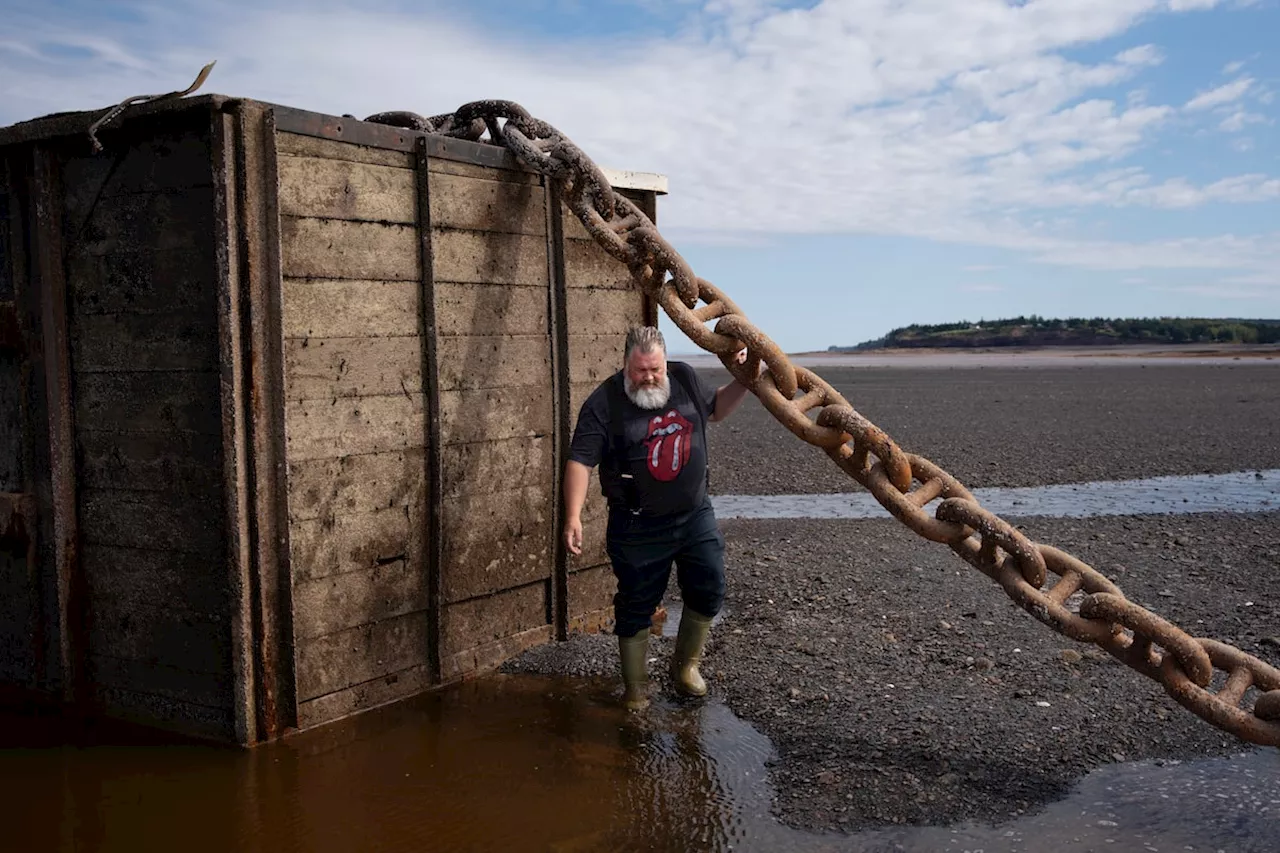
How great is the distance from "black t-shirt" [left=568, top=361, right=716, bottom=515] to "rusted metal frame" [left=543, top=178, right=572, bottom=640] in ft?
3.23

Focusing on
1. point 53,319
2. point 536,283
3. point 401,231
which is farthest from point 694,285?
point 53,319

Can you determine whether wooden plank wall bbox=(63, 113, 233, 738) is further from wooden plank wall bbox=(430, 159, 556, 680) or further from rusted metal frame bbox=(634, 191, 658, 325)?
rusted metal frame bbox=(634, 191, 658, 325)

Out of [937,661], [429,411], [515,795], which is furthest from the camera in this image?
[937,661]

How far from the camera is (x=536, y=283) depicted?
6.52m

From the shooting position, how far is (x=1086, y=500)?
12273 millimetres

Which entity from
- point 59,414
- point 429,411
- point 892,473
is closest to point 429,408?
point 429,411

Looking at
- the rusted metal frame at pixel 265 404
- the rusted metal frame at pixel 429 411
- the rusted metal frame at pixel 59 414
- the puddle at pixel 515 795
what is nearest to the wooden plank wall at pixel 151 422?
the rusted metal frame at pixel 59 414

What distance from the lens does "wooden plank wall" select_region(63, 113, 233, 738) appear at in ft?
17.0

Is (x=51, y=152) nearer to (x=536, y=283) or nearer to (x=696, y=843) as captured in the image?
(x=536, y=283)

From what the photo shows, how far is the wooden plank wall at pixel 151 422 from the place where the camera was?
17.0 ft

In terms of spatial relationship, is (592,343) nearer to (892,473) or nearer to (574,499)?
(574,499)

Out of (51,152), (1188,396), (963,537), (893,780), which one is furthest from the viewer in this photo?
(1188,396)

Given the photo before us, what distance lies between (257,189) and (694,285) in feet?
7.39

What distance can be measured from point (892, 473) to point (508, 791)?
2.28 m
